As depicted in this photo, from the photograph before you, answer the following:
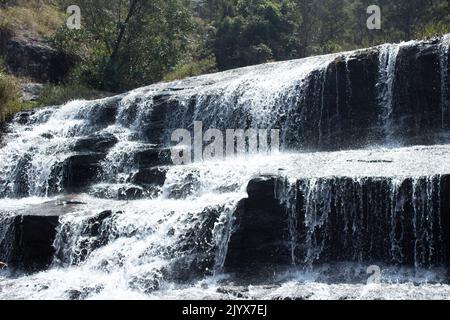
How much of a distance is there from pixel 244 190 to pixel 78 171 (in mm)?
4978

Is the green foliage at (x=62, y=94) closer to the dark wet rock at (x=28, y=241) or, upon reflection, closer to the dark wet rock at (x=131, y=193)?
the dark wet rock at (x=131, y=193)

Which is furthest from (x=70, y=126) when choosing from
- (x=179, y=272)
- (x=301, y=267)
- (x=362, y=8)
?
(x=362, y=8)

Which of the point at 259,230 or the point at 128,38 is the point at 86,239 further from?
the point at 128,38

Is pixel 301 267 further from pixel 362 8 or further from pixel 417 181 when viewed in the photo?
pixel 362 8

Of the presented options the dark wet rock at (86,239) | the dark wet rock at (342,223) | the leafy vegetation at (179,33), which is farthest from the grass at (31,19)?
the dark wet rock at (342,223)

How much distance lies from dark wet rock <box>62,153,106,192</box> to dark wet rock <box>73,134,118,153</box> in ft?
2.08

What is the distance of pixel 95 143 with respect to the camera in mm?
15758

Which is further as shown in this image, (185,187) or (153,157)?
(153,157)

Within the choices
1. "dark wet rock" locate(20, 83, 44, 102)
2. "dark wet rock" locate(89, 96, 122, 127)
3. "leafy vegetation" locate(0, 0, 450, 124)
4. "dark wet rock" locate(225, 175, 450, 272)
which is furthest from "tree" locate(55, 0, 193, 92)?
"dark wet rock" locate(225, 175, 450, 272)

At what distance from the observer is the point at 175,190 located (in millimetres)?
13172

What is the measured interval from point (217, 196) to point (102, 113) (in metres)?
6.97

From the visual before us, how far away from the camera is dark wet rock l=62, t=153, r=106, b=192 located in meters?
14.8

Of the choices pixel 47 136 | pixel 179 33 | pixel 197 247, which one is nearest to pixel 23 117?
pixel 47 136

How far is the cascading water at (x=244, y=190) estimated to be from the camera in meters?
10.4
